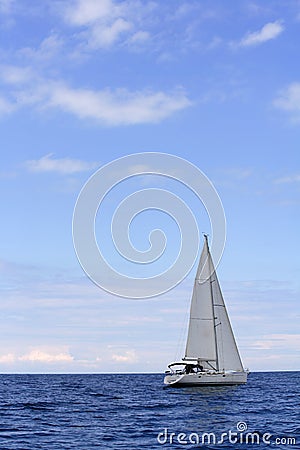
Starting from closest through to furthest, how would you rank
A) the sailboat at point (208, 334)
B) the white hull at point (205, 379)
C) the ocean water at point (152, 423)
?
1. the ocean water at point (152, 423)
2. the white hull at point (205, 379)
3. the sailboat at point (208, 334)

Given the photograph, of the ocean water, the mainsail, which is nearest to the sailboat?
the mainsail

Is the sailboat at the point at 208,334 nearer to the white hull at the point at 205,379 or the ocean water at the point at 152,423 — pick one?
the white hull at the point at 205,379

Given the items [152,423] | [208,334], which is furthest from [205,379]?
[152,423]

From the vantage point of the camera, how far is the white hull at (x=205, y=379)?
82.9 m

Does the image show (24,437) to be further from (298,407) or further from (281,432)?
(298,407)

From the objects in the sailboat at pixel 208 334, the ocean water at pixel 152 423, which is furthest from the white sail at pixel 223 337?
the ocean water at pixel 152 423

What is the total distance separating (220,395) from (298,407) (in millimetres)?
11741

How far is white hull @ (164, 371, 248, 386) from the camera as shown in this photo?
82.9 metres

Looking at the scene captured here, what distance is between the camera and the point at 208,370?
89.1 metres

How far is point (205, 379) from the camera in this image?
83562mm

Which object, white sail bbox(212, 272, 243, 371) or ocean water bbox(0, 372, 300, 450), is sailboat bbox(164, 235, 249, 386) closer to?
white sail bbox(212, 272, 243, 371)

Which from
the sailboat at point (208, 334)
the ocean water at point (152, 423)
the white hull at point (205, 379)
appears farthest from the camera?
the sailboat at point (208, 334)

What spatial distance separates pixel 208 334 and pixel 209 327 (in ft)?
3.09

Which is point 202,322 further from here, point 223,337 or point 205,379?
point 205,379
